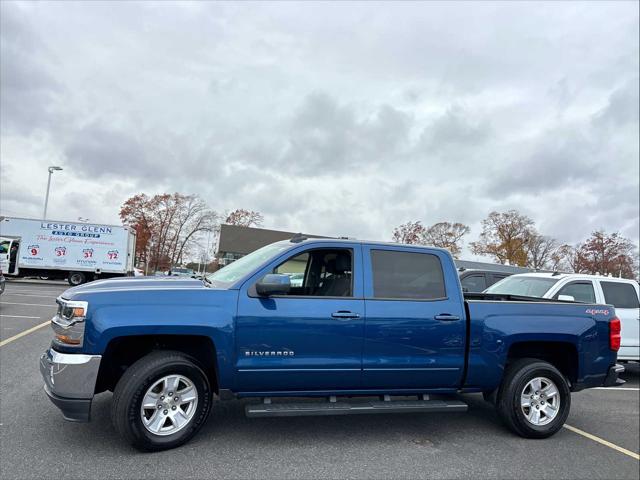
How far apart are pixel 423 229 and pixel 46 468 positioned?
67.3m

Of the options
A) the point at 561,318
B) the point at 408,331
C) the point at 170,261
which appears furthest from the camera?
the point at 170,261

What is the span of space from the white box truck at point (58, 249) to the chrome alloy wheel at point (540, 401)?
2299 centimetres

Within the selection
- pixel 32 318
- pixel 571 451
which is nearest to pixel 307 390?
pixel 571 451

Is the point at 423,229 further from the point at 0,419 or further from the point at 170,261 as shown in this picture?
the point at 0,419

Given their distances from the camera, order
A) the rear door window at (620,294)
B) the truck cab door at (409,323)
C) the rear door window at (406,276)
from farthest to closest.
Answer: the rear door window at (620,294) → the rear door window at (406,276) → the truck cab door at (409,323)

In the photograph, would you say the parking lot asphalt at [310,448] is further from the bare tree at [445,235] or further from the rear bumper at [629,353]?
the bare tree at [445,235]

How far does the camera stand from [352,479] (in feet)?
11.7

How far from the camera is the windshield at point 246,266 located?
431 cm

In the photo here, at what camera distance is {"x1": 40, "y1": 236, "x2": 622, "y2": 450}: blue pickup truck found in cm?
372

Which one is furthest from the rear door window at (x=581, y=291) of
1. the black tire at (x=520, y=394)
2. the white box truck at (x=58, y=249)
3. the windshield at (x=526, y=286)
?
the white box truck at (x=58, y=249)

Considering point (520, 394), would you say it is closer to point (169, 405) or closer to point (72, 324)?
point (169, 405)

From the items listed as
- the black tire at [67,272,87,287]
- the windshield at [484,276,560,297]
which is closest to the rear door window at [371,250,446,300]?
the windshield at [484,276,560,297]

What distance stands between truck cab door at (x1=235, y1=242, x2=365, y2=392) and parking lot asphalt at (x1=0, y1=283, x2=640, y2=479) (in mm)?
569

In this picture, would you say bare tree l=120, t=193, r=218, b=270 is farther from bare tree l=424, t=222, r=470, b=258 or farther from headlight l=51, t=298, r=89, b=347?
headlight l=51, t=298, r=89, b=347
